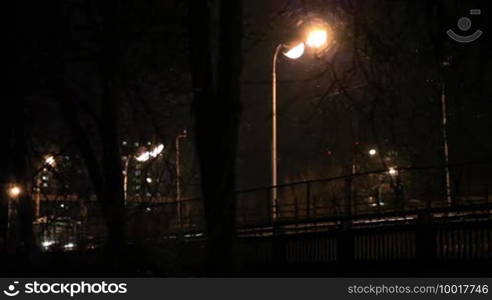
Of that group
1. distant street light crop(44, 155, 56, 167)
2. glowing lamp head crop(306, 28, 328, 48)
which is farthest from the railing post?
distant street light crop(44, 155, 56, 167)

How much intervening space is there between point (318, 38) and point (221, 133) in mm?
2255

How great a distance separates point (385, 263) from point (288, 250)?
3675 mm

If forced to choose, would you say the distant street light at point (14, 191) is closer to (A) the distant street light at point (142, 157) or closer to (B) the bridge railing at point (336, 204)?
(B) the bridge railing at point (336, 204)

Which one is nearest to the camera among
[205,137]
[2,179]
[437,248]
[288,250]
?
[205,137]

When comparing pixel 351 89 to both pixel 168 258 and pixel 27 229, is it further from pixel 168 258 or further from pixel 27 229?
pixel 27 229

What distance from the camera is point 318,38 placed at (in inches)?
423

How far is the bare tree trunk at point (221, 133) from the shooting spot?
924 cm

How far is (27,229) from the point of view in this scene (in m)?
15.9

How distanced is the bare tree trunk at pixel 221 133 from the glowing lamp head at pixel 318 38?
5.41ft

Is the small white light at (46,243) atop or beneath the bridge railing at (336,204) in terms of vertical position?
beneath

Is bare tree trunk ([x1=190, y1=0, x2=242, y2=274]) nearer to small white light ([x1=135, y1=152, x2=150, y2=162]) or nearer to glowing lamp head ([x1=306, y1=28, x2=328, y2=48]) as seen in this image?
glowing lamp head ([x1=306, y1=28, x2=328, y2=48])

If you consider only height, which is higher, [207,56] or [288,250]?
[207,56]

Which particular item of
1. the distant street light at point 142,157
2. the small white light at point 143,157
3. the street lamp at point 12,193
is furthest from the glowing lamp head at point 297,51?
the street lamp at point 12,193

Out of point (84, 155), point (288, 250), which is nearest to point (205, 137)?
point (84, 155)
